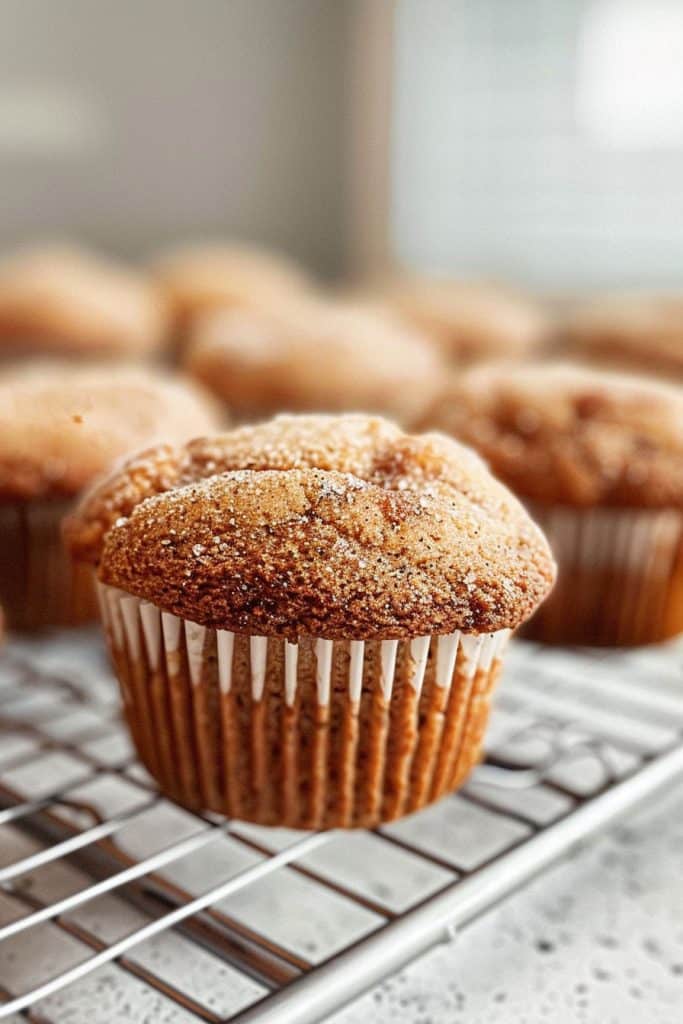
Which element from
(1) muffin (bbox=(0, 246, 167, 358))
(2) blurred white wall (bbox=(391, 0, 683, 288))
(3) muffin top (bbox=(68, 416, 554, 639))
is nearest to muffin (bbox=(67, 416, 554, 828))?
(3) muffin top (bbox=(68, 416, 554, 639))

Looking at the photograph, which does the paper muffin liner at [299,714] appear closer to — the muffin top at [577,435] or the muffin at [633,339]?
the muffin top at [577,435]

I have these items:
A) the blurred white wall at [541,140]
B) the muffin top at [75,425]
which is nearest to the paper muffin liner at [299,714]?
the muffin top at [75,425]

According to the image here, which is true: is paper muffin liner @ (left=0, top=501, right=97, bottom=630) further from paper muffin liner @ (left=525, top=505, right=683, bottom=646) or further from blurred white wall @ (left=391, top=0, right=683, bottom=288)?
blurred white wall @ (left=391, top=0, right=683, bottom=288)

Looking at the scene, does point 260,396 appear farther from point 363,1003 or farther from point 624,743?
point 363,1003

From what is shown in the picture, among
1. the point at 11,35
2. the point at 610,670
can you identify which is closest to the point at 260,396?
the point at 610,670

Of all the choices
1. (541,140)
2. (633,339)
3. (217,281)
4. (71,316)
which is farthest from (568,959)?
(541,140)
